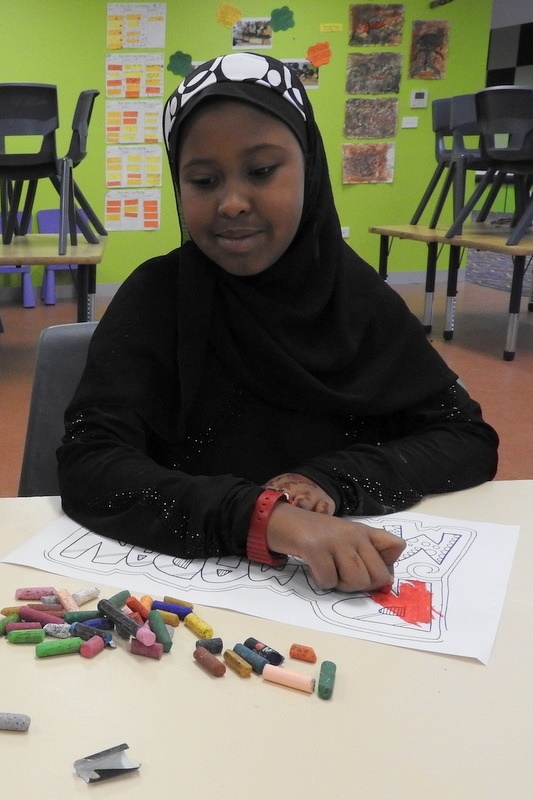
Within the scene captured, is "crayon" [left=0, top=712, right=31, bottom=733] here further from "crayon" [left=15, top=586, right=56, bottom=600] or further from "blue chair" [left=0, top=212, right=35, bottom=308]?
"blue chair" [left=0, top=212, right=35, bottom=308]

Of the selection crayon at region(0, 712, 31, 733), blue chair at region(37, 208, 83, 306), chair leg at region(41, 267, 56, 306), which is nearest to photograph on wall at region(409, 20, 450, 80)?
blue chair at region(37, 208, 83, 306)

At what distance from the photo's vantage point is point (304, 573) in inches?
30.1

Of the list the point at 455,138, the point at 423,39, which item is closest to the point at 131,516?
the point at 455,138

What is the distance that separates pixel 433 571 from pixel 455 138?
4.82 meters

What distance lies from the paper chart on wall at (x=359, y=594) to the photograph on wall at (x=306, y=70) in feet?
19.6

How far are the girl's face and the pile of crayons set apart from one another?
463mm

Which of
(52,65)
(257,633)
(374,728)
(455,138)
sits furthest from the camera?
(52,65)

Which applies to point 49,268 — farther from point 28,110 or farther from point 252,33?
point 252,33

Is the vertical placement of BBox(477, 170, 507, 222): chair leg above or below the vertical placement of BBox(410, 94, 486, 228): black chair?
below

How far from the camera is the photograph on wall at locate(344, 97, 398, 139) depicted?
6.43 metres

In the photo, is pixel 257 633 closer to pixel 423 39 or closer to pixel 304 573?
pixel 304 573

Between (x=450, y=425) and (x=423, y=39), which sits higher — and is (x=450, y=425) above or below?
below

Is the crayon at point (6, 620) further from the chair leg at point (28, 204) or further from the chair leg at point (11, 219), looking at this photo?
the chair leg at point (28, 204)

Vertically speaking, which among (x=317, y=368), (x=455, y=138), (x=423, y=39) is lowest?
(x=317, y=368)
